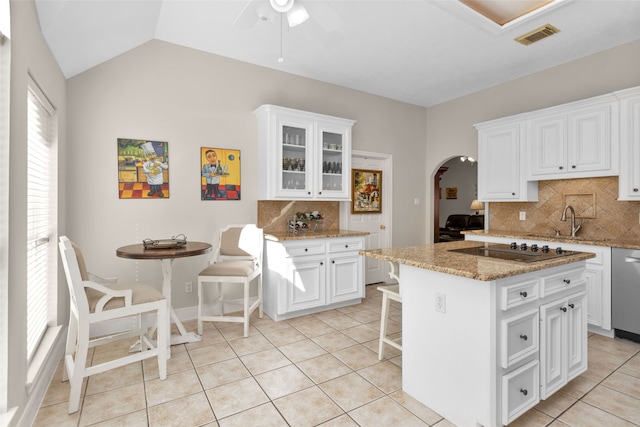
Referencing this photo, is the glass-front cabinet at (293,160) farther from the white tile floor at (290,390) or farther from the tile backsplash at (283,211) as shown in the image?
the white tile floor at (290,390)

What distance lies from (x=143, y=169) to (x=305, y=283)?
2.09 m

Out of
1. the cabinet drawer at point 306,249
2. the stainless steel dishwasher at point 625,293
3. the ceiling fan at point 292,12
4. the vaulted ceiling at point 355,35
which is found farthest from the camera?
the cabinet drawer at point 306,249

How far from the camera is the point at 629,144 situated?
10.5 feet

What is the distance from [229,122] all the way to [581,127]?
12.7 ft

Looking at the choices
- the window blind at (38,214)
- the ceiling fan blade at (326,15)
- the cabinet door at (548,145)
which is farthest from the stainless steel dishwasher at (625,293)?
the window blind at (38,214)

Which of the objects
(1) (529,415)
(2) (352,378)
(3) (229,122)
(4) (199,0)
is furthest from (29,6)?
(1) (529,415)

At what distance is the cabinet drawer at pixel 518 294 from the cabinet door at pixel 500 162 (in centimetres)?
258

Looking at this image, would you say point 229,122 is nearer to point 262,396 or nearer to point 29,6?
point 29,6

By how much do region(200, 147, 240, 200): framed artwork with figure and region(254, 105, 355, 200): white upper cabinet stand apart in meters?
0.30

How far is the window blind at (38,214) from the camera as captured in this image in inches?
88.0

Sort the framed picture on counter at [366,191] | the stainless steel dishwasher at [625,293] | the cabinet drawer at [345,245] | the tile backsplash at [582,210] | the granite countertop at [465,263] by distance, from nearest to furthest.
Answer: the granite countertop at [465,263] < the stainless steel dishwasher at [625,293] < the tile backsplash at [582,210] < the cabinet drawer at [345,245] < the framed picture on counter at [366,191]

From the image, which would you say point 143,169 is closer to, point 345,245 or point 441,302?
point 345,245

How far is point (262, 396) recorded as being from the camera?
222 centimetres

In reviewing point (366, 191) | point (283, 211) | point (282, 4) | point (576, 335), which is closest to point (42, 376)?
point (283, 211)
